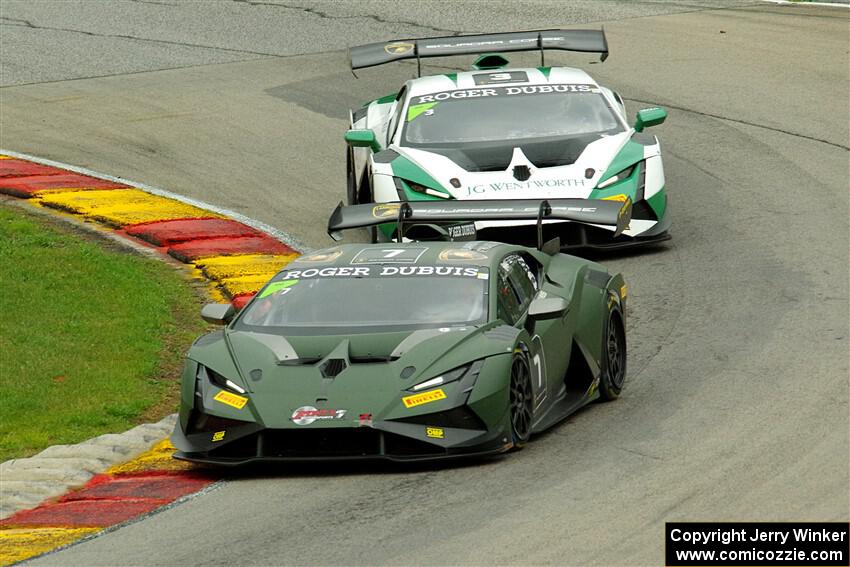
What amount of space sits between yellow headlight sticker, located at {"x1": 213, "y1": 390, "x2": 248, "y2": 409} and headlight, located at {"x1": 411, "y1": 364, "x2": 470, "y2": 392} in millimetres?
966

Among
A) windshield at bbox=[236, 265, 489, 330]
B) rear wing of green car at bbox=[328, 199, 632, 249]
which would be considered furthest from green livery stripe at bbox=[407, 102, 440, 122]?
windshield at bbox=[236, 265, 489, 330]

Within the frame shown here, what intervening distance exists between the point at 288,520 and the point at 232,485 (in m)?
0.95

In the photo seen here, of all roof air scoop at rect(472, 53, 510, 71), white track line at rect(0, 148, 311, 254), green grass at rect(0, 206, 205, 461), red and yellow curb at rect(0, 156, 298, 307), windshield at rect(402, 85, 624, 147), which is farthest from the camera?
roof air scoop at rect(472, 53, 510, 71)

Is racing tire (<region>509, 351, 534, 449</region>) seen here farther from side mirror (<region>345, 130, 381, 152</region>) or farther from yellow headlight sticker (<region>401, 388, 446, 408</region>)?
side mirror (<region>345, 130, 381, 152</region>)

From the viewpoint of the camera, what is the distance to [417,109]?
15.8 meters

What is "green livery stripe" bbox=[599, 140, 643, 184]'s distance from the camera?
14.5m

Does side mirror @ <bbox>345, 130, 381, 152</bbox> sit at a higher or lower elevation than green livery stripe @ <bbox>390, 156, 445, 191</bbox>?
higher

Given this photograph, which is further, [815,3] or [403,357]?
[815,3]

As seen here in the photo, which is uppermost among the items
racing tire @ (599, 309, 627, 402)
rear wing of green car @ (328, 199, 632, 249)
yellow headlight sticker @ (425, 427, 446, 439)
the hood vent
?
rear wing of green car @ (328, 199, 632, 249)

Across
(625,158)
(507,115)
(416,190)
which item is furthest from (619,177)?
(416,190)

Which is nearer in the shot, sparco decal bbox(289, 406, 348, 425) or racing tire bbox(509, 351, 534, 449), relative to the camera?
sparco decal bbox(289, 406, 348, 425)

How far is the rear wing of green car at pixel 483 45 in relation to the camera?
16.6 m

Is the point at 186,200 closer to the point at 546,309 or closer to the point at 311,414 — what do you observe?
the point at 546,309

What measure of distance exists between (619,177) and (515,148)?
0.96m
